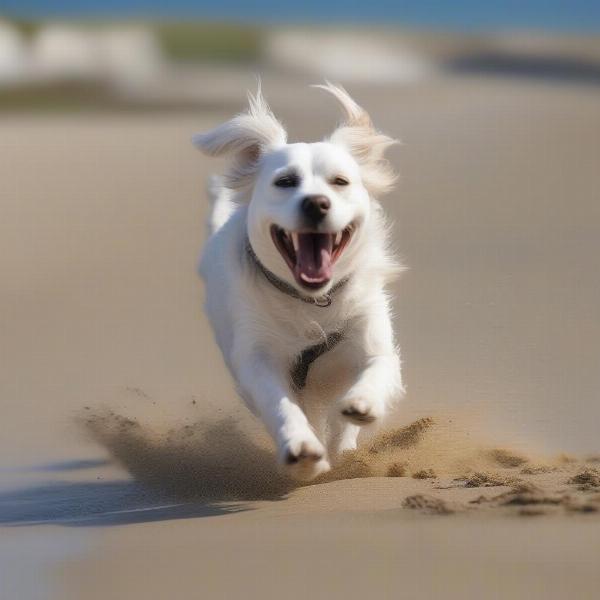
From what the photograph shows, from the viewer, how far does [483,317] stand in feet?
31.3

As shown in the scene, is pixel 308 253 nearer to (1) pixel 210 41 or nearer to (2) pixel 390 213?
(2) pixel 390 213

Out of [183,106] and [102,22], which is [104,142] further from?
[102,22]

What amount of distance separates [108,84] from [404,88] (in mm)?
7655

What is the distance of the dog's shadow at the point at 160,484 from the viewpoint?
16.9 ft

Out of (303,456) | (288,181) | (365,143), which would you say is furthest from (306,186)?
(303,456)

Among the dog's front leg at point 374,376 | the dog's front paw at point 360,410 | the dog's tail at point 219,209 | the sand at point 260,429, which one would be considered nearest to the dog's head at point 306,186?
the dog's front leg at point 374,376

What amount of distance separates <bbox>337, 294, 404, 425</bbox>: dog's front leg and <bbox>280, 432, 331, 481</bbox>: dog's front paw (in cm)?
24

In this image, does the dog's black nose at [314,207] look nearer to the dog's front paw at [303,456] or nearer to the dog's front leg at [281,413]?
the dog's front leg at [281,413]

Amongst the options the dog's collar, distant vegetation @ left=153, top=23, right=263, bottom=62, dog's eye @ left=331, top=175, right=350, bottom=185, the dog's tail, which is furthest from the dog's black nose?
distant vegetation @ left=153, top=23, right=263, bottom=62

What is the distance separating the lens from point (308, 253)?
207 inches

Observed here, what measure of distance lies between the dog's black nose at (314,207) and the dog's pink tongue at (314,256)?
0.18 meters

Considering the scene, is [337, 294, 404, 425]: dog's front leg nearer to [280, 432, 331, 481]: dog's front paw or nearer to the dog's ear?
[280, 432, 331, 481]: dog's front paw

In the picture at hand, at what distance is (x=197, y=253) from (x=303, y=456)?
9.11m

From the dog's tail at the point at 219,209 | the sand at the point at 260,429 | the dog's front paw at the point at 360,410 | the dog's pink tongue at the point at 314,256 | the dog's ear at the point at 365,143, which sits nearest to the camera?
the sand at the point at 260,429
